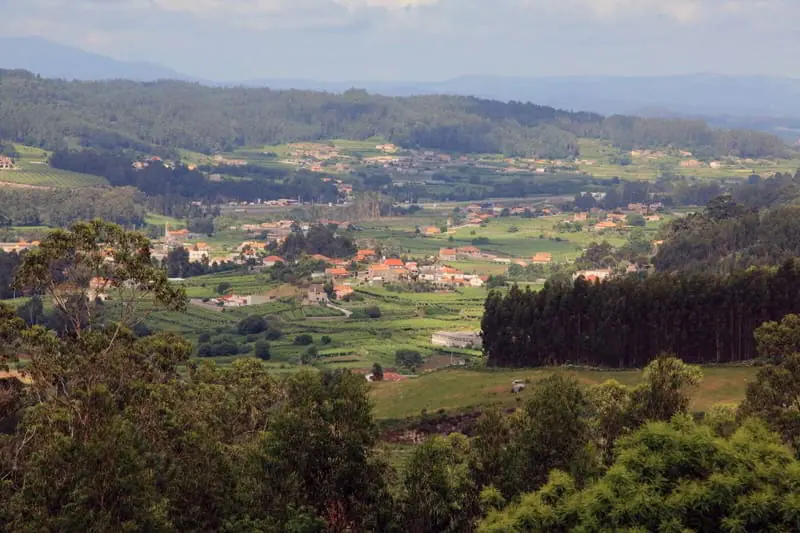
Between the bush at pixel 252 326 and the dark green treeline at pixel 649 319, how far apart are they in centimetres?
2111

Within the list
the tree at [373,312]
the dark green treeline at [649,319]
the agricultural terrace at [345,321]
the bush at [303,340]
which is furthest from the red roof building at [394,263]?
the dark green treeline at [649,319]

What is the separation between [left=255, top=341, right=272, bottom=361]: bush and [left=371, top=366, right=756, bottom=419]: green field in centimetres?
1178

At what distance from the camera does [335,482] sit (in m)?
22.1

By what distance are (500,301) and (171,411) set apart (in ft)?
98.2

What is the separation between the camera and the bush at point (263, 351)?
60.0 metres

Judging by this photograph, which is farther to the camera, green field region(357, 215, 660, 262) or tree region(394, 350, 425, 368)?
green field region(357, 215, 660, 262)

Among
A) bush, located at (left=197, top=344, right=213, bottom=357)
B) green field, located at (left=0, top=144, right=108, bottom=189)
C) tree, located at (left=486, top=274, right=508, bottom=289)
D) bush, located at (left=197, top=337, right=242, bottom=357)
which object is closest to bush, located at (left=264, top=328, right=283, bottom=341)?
bush, located at (left=197, top=337, right=242, bottom=357)

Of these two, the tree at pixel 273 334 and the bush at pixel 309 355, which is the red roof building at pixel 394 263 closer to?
the tree at pixel 273 334

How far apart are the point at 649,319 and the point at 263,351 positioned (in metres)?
22.2

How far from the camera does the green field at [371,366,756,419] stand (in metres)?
39.2

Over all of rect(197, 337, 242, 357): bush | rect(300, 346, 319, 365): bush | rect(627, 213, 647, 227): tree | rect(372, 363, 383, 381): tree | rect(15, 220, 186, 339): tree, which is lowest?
rect(197, 337, 242, 357): bush

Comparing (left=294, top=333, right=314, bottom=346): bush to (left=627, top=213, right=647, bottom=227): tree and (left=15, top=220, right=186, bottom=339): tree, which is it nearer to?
(left=15, top=220, right=186, bottom=339): tree

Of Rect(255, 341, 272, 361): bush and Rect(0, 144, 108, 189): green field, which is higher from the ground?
Rect(0, 144, 108, 189): green field

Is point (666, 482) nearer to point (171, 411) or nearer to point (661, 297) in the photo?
point (171, 411)
